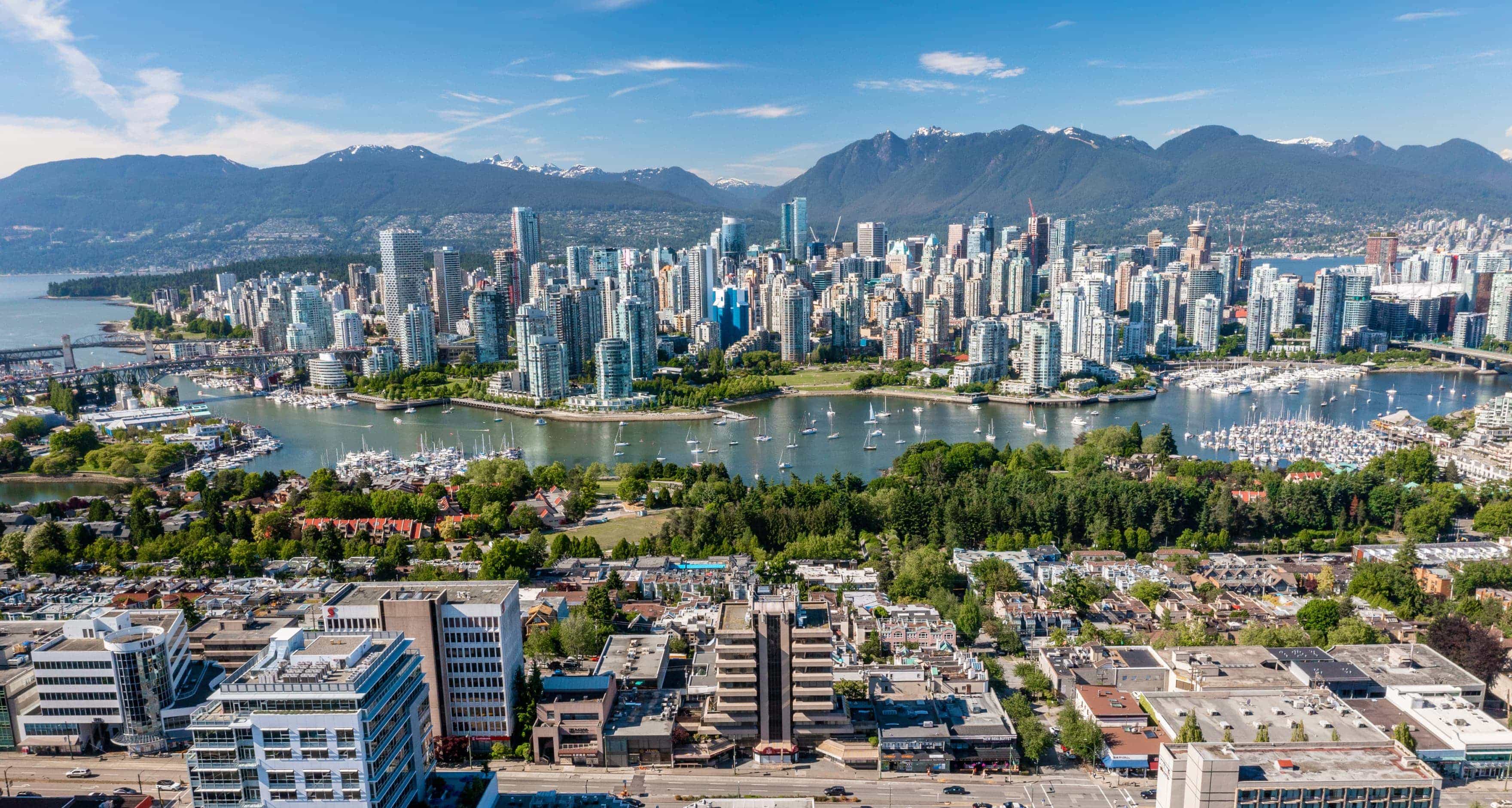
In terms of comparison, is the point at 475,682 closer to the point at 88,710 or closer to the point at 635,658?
the point at 635,658

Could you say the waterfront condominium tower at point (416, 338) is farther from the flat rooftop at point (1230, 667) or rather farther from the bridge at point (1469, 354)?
the bridge at point (1469, 354)

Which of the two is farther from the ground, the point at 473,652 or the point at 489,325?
the point at 489,325

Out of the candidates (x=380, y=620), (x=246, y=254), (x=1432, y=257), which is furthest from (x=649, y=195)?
(x=380, y=620)

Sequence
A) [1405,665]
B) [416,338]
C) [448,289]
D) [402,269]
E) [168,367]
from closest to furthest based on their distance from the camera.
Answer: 1. [1405,665]
2. [168,367]
3. [416,338]
4. [402,269]
5. [448,289]

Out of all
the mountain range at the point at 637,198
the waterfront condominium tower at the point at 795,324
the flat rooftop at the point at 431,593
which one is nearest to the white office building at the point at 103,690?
the flat rooftop at the point at 431,593

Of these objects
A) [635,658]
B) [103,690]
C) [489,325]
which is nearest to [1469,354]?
[489,325]

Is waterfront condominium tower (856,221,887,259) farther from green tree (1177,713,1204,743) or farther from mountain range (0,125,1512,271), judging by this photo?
green tree (1177,713,1204,743)
